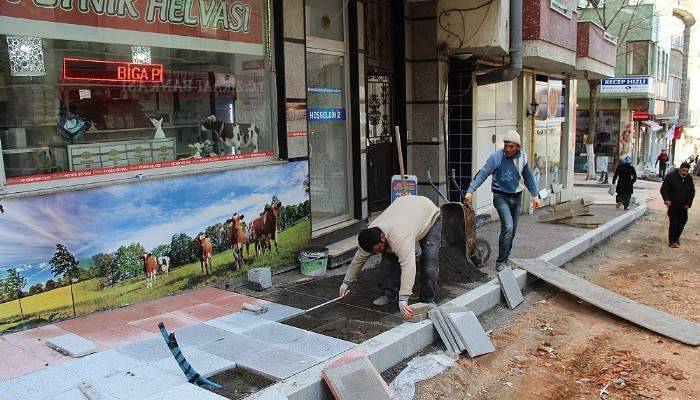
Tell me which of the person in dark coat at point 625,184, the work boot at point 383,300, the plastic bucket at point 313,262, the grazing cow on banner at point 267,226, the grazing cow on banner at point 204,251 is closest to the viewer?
the work boot at point 383,300

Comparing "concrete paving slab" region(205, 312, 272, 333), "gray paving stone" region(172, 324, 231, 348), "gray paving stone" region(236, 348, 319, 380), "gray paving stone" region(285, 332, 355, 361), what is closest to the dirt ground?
"gray paving stone" region(285, 332, 355, 361)

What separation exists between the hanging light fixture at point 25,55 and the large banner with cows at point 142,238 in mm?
1159

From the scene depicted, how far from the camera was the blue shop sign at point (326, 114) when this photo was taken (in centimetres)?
845

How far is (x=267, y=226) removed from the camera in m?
7.25

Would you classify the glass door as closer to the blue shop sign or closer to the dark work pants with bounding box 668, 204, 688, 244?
the blue shop sign

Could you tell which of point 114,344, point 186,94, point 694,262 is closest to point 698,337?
point 694,262

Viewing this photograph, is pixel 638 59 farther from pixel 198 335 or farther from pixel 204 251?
pixel 198 335

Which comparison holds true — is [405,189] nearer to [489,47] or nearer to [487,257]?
[487,257]

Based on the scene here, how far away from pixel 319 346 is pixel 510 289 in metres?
2.83

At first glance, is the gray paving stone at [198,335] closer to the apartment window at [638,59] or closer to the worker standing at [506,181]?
the worker standing at [506,181]

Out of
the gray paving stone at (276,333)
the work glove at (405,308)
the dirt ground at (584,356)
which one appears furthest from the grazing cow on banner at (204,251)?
the dirt ground at (584,356)

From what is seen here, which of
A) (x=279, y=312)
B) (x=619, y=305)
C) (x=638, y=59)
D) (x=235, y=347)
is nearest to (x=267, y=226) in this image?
(x=279, y=312)

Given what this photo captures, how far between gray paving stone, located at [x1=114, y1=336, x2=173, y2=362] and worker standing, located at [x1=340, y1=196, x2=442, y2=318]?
5.31 ft

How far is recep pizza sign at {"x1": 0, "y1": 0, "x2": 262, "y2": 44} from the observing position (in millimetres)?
5211
